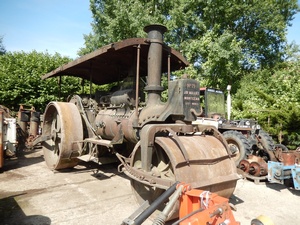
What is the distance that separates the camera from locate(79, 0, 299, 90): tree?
13844 millimetres

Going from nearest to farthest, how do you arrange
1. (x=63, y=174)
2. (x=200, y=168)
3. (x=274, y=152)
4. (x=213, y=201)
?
(x=213, y=201)
(x=200, y=168)
(x=63, y=174)
(x=274, y=152)

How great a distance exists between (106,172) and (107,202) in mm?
1872

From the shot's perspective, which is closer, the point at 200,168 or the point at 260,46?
the point at 200,168

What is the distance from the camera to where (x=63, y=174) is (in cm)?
548

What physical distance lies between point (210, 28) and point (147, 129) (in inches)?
600

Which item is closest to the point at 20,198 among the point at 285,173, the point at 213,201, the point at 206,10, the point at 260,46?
the point at 213,201

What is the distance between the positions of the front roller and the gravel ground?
662 mm

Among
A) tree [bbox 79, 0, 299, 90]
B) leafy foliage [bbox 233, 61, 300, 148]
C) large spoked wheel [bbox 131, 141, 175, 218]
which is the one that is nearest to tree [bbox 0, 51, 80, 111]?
tree [bbox 79, 0, 299, 90]

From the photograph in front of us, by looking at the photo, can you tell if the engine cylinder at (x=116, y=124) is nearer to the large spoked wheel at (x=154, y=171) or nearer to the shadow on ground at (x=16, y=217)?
the large spoked wheel at (x=154, y=171)

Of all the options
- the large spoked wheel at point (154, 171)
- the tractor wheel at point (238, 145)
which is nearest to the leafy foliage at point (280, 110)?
the tractor wheel at point (238, 145)

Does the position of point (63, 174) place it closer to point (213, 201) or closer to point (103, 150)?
point (103, 150)

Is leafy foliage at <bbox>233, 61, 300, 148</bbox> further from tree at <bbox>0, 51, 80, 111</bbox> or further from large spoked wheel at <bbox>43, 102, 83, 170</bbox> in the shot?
tree at <bbox>0, 51, 80, 111</bbox>

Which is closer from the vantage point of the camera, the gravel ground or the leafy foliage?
the gravel ground

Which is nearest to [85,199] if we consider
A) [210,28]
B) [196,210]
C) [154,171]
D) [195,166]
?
[154,171]
